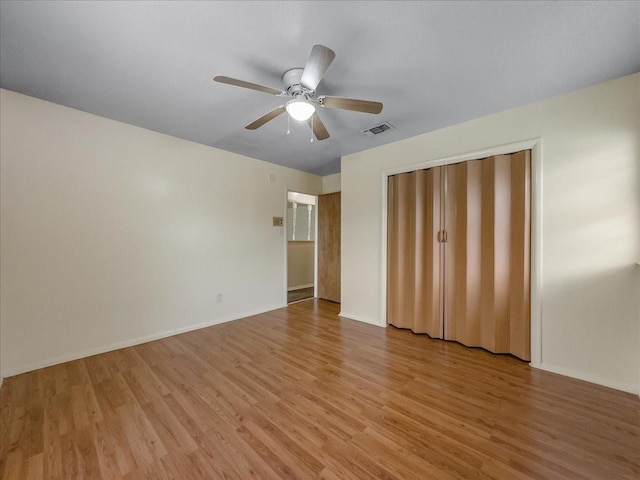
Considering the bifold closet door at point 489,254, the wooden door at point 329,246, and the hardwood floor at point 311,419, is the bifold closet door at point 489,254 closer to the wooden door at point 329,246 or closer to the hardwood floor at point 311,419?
the hardwood floor at point 311,419

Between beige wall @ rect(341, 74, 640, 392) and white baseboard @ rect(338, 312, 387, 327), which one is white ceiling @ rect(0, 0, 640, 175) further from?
white baseboard @ rect(338, 312, 387, 327)

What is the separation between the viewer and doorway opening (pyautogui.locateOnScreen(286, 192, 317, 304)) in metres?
5.79

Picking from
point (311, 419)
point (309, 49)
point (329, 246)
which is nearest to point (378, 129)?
point (309, 49)

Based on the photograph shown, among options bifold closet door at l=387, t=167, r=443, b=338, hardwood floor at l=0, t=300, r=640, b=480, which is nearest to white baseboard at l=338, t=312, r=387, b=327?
bifold closet door at l=387, t=167, r=443, b=338

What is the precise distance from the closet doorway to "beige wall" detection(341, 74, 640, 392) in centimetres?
16

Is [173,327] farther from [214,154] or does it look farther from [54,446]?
[214,154]

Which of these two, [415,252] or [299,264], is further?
[299,264]

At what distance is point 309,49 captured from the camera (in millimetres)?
1622

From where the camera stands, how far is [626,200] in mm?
1922

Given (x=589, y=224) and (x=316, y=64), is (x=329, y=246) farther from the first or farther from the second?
(x=316, y=64)

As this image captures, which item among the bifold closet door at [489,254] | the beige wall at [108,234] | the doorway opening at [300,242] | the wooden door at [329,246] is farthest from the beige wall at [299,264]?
the bifold closet door at [489,254]

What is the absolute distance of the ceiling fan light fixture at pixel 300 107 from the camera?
1.77 meters

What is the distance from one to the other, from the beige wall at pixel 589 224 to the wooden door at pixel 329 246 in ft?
8.87

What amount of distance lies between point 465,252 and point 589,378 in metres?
1.35
